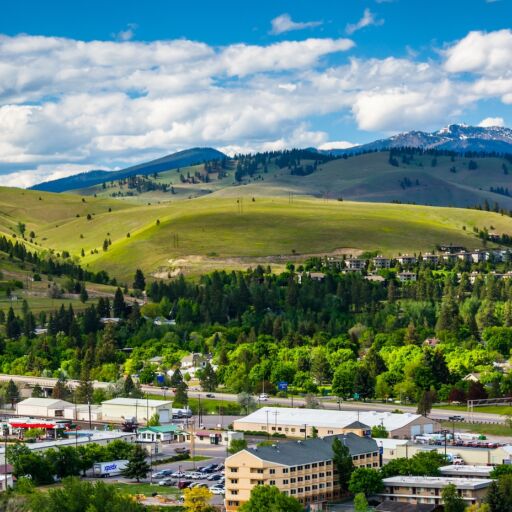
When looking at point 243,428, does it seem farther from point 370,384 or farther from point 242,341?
point 242,341

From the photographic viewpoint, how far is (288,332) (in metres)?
168

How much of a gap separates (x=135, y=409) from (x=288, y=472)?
4717 centimetres

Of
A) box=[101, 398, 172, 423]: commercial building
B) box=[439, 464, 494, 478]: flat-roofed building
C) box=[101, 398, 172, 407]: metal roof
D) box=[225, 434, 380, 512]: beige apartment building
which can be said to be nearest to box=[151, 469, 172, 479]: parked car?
box=[225, 434, 380, 512]: beige apartment building

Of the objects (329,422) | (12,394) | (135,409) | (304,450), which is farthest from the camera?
(12,394)

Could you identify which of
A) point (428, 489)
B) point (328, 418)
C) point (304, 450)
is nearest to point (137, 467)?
point (304, 450)

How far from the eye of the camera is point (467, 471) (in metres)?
84.3

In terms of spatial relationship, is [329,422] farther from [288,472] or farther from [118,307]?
[118,307]

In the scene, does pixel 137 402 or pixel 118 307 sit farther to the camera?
pixel 118 307

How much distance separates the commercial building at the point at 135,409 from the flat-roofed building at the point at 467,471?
40926 millimetres

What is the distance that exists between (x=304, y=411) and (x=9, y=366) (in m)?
60.9

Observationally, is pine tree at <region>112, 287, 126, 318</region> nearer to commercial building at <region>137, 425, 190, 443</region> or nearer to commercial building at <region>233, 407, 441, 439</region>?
commercial building at <region>137, 425, 190, 443</region>

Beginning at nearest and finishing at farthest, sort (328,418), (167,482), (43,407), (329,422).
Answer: (167,482)
(329,422)
(328,418)
(43,407)

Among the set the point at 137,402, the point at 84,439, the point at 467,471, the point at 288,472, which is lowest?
the point at 84,439

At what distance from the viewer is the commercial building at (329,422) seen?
10681cm
